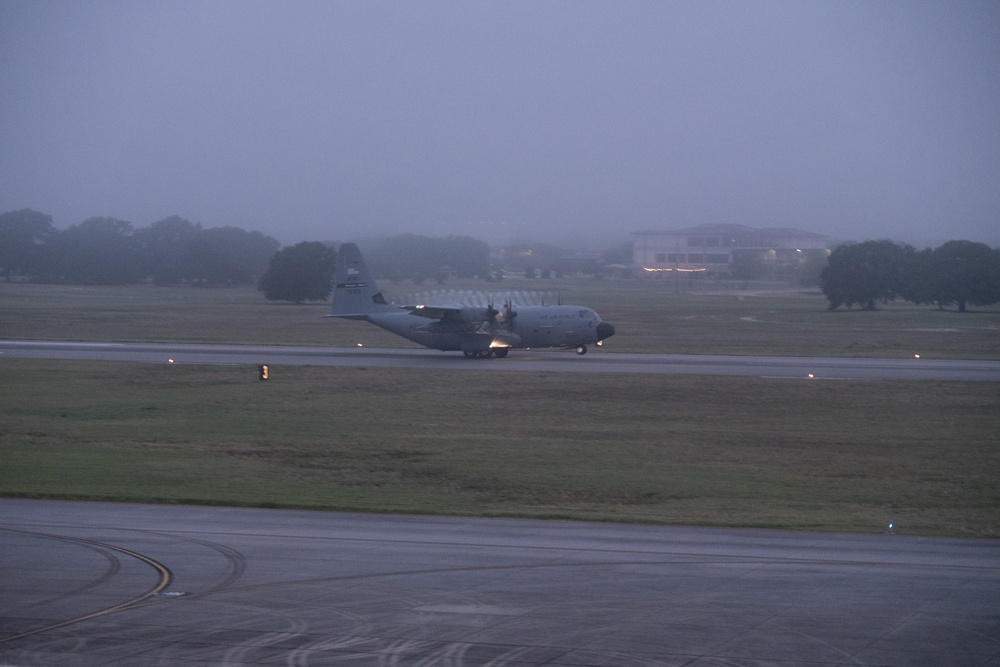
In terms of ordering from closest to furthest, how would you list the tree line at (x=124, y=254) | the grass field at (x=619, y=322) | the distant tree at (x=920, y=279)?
the grass field at (x=619, y=322), the distant tree at (x=920, y=279), the tree line at (x=124, y=254)

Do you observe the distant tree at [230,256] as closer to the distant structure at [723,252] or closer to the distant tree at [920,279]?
the distant structure at [723,252]

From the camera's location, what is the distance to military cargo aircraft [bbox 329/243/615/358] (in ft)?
157

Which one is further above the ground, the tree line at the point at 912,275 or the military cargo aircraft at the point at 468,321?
the tree line at the point at 912,275

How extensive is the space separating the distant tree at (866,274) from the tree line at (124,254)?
58.0m

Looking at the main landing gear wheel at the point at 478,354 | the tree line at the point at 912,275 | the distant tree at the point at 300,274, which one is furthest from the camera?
the distant tree at the point at 300,274

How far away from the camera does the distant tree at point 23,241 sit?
3595 inches

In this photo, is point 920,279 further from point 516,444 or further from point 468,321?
point 516,444

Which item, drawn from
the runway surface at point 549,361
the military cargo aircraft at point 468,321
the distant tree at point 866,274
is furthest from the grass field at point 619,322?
the runway surface at point 549,361

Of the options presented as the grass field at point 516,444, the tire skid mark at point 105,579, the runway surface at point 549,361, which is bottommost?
the grass field at point 516,444

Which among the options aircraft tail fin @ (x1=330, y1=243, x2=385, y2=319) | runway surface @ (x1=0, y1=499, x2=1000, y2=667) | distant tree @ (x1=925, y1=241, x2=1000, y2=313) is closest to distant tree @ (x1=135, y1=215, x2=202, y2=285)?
aircraft tail fin @ (x1=330, y1=243, x2=385, y2=319)

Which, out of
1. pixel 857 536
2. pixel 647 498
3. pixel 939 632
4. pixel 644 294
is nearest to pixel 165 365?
pixel 647 498

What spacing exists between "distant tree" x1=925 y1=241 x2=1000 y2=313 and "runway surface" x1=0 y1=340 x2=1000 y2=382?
3891 centimetres

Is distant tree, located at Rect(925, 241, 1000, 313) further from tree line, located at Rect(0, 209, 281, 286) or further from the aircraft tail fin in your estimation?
tree line, located at Rect(0, 209, 281, 286)

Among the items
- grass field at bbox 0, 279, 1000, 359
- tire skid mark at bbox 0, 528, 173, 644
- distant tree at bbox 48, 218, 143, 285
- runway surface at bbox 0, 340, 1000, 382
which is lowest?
tire skid mark at bbox 0, 528, 173, 644
